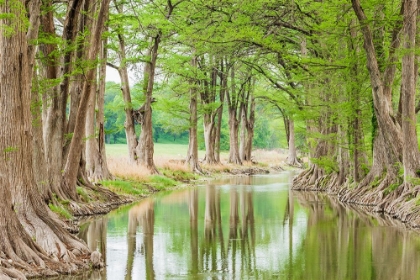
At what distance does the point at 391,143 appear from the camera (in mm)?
19844

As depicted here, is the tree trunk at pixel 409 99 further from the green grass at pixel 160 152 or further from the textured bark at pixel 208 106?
the green grass at pixel 160 152

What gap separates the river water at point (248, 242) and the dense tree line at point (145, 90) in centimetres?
144

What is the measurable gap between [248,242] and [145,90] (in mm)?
18994

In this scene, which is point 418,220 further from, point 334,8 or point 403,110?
point 334,8

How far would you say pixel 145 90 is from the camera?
1276 inches

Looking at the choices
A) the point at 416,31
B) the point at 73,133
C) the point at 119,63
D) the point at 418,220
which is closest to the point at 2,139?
the point at 73,133

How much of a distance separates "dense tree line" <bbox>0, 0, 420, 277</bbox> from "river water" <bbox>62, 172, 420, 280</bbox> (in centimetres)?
144

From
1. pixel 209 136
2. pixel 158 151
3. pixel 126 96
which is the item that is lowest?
pixel 158 151

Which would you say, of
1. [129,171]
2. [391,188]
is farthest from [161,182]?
[391,188]

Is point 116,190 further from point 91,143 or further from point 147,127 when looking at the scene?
point 147,127

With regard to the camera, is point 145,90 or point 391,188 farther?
point 145,90

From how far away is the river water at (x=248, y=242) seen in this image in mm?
11125

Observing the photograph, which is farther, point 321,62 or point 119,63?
point 119,63

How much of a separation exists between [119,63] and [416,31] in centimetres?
1562
